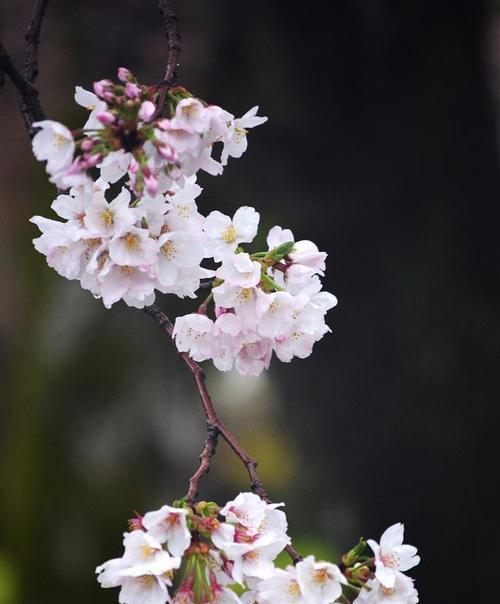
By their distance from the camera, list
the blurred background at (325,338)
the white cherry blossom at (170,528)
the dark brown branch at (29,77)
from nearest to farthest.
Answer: the white cherry blossom at (170,528) → the dark brown branch at (29,77) → the blurred background at (325,338)

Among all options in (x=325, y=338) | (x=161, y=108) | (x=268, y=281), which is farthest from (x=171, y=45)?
(x=325, y=338)

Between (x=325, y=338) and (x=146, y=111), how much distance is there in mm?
1626

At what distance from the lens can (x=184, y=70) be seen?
8.28 feet

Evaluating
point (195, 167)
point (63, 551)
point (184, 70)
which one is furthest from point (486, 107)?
point (195, 167)

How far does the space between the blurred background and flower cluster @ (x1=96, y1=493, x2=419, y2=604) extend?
55.2 inches

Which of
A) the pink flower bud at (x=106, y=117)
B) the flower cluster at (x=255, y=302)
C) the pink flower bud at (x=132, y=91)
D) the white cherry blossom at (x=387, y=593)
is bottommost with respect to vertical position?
the white cherry blossom at (x=387, y=593)

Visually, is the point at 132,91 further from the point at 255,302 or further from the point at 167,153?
the point at 255,302

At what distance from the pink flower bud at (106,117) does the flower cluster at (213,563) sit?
30 centimetres

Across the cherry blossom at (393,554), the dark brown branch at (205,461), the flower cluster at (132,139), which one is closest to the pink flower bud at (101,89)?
Answer: the flower cluster at (132,139)

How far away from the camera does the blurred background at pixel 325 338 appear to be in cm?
215

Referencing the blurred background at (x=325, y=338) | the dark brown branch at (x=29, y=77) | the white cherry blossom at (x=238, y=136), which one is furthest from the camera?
the blurred background at (x=325, y=338)

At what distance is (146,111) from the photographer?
686mm

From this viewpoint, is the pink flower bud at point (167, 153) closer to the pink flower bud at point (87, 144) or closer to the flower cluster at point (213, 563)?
the pink flower bud at point (87, 144)

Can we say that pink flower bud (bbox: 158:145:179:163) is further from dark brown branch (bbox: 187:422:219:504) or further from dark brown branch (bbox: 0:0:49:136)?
dark brown branch (bbox: 187:422:219:504)
